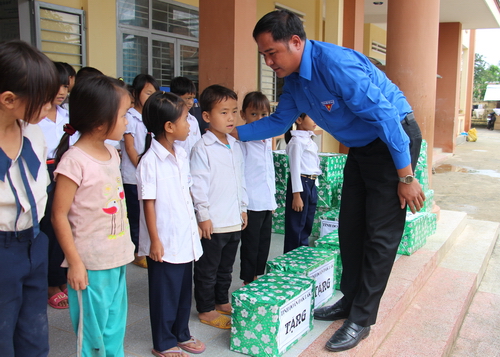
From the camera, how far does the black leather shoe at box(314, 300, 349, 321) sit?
2588 mm

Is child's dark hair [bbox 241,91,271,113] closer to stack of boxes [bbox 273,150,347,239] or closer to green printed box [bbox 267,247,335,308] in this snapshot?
green printed box [bbox 267,247,335,308]

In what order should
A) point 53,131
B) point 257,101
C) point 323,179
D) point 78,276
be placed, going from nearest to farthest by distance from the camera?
point 78,276, point 53,131, point 257,101, point 323,179

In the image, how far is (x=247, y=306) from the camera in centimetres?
218

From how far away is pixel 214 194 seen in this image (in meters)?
2.48

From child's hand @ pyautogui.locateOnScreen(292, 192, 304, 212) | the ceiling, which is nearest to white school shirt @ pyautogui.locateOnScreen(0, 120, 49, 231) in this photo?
child's hand @ pyautogui.locateOnScreen(292, 192, 304, 212)

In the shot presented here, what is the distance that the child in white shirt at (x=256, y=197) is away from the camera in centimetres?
294

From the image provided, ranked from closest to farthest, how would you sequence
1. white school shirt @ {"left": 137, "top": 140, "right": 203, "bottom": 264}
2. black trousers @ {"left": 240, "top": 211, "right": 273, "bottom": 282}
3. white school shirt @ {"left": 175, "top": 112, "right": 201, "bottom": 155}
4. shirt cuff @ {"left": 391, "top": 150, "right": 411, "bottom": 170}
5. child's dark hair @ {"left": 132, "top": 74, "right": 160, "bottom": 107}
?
1. white school shirt @ {"left": 137, "top": 140, "right": 203, "bottom": 264}
2. shirt cuff @ {"left": 391, "top": 150, "right": 411, "bottom": 170}
3. black trousers @ {"left": 240, "top": 211, "right": 273, "bottom": 282}
4. child's dark hair @ {"left": 132, "top": 74, "right": 160, "bottom": 107}
5. white school shirt @ {"left": 175, "top": 112, "right": 201, "bottom": 155}

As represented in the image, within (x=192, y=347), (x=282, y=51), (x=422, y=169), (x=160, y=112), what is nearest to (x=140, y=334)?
(x=192, y=347)

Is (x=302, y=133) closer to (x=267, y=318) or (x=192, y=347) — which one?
(x=267, y=318)

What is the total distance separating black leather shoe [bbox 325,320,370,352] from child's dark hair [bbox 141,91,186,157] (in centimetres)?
132

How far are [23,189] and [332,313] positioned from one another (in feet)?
5.90

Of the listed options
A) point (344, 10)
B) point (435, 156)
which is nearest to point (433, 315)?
point (344, 10)

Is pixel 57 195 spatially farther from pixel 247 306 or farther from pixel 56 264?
pixel 56 264

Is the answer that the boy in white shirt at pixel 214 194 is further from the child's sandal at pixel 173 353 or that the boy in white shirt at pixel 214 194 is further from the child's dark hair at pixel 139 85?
the child's dark hair at pixel 139 85
